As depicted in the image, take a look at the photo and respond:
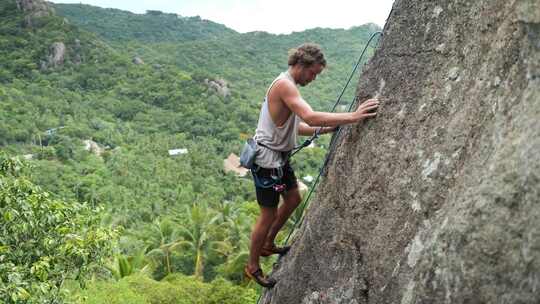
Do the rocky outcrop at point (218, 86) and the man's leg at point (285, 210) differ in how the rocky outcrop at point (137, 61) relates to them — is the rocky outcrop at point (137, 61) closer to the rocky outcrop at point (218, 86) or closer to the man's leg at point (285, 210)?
the rocky outcrop at point (218, 86)

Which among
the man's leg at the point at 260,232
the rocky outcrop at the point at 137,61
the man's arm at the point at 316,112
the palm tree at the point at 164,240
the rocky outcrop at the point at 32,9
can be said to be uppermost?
the rocky outcrop at the point at 32,9

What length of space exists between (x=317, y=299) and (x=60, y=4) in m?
172

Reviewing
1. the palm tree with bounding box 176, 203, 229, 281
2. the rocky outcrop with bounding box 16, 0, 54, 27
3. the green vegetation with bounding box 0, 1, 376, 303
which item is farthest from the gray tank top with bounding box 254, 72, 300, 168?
the rocky outcrop with bounding box 16, 0, 54, 27

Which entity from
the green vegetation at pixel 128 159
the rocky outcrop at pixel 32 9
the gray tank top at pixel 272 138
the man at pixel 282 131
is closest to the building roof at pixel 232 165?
the green vegetation at pixel 128 159

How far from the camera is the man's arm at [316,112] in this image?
4.14m

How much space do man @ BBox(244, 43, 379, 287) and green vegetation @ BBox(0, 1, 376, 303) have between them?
270 centimetres

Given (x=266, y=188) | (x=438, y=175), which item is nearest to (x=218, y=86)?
(x=266, y=188)

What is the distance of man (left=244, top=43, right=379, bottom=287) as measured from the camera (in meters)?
4.27

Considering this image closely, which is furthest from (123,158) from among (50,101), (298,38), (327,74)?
(298,38)

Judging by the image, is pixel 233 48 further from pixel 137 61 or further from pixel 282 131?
pixel 282 131

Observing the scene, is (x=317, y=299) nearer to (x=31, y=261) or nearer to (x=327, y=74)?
(x=31, y=261)

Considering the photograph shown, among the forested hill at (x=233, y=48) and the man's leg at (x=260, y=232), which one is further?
the forested hill at (x=233, y=48)

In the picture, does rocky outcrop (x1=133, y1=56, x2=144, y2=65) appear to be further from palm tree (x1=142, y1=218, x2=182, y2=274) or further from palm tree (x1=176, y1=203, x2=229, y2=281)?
palm tree (x1=176, y1=203, x2=229, y2=281)

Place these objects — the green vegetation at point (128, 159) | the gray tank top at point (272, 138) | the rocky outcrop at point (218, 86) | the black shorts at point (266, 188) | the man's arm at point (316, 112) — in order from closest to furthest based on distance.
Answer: the man's arm at point (316, 112), the gray tank top at point (272, 138), the black shorts at point (266, 188), the green vegetation at point (128, 159), the rocky outcrop at point (218, 86)
